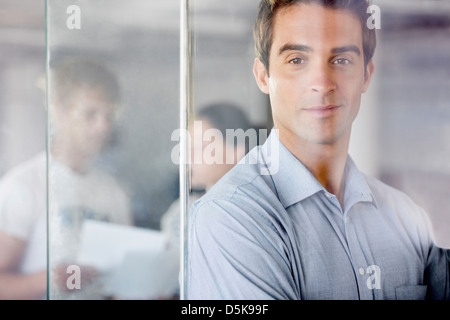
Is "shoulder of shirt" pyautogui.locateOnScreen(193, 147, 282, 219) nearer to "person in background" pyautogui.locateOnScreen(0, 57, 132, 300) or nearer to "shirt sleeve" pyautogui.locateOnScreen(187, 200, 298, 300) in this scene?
"shirt sleeve" pyautogui.locateOnScreen(187, 200, 298, 300)

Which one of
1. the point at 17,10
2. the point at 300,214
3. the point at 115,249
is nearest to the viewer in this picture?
the point at 300,214

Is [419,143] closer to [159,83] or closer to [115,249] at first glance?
[159,83]

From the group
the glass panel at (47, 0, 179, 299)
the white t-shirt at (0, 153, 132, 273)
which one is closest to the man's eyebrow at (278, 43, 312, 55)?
the glass panel at (47, 0, 179, 299)

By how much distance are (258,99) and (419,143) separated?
0.46 metres

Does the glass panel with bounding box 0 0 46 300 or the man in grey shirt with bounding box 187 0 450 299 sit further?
the glass panel with bounding box 0 0 46 300

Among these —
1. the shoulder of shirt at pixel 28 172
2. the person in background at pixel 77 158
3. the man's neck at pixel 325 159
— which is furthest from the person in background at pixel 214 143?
the shoulder of shirt at pixel 28 172

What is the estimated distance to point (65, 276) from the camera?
125 cm

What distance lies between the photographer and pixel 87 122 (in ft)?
4.16

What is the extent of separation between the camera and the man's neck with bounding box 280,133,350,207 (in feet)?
3.87

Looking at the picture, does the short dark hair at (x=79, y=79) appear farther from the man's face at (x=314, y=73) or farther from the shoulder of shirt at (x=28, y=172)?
the man's face at (x=314, y=73)

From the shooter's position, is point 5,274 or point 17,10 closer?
point 5,274

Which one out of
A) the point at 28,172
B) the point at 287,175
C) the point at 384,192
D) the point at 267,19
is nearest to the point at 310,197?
the point at 287,175
